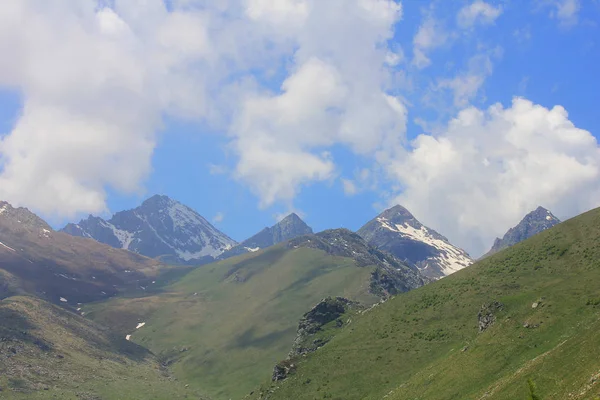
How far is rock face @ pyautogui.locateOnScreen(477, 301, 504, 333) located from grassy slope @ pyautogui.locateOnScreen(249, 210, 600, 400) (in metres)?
1.20

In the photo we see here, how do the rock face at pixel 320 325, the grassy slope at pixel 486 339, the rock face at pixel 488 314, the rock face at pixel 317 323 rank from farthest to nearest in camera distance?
the rock face at pixel 317 323 < the rock face at pixel 320 325 < the rock face at pixel 488 314 < the grassy slope at pixel 486 339

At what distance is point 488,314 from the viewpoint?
98688mm

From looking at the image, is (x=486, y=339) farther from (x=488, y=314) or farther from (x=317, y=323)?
(x=317, y=323)

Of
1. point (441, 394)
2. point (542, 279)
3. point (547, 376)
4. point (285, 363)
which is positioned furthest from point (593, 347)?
point (285, 363)

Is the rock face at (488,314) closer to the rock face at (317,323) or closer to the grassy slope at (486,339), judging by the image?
the grassy slope at (486,339)

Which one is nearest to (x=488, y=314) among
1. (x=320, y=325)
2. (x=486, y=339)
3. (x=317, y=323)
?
(x=486, y=339)

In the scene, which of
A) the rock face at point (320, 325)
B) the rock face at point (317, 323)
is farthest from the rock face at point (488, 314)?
the rock face at point (317, 323)

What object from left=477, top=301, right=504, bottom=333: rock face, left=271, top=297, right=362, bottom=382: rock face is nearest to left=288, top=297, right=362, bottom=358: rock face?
left=271, top=297, right=362, bottom=382: rock face

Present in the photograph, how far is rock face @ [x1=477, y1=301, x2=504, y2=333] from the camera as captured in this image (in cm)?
9700

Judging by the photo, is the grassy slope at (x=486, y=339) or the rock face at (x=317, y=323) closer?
the grassy slope at (x=486, y=339)

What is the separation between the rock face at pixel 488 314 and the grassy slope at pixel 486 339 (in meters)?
1.20

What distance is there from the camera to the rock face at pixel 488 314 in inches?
3819

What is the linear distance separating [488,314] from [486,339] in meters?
13.9

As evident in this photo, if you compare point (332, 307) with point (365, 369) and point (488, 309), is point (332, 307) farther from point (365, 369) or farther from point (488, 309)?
point (488, 309)
